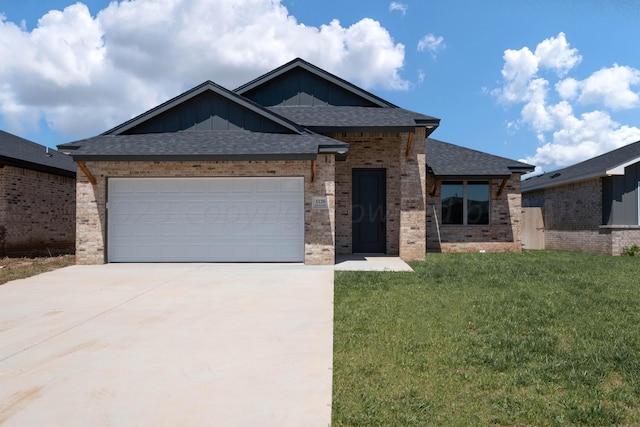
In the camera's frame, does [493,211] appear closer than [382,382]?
No

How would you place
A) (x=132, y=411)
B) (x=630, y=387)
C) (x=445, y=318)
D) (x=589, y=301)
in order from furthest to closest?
1. (x=589, y=301)
2. (x=445, y=318)
3. (x=630, y=387)
4. (x=132, y=411)

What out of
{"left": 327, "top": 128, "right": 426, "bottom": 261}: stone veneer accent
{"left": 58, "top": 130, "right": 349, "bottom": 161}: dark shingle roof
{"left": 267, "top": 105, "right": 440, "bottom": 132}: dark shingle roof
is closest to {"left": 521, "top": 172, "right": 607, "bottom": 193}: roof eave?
{"left": 267, "top": 105, "right": 440, "bottom": 132}: dark shingle roof

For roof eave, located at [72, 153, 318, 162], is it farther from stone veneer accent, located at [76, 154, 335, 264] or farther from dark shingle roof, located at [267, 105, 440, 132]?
dark shingle roof, located at [267, 105, 440, 132]

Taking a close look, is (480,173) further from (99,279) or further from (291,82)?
(99,279)

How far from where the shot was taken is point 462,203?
1844 centimetres

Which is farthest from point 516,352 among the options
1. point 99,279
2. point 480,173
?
point 480,173

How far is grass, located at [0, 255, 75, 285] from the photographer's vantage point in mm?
11406

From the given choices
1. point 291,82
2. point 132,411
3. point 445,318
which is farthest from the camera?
point 291,82

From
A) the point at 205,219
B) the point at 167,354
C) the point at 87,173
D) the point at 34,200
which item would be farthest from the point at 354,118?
the point at 34,200

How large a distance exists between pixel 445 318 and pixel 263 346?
109 inches

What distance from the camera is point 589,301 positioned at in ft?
25.7

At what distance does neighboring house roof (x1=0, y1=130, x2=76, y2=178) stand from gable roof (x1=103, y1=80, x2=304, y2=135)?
14.6 ft

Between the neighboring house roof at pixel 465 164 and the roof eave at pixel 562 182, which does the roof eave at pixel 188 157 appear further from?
the roof eave at pixel 562 182

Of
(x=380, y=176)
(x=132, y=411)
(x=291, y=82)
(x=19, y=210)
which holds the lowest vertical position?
(x=132, y=411)
